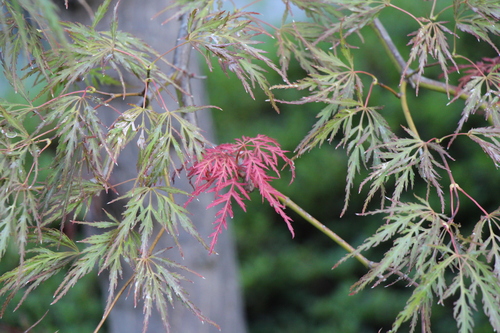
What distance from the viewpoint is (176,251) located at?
5.09 ft

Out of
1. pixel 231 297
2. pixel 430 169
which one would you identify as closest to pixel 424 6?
pixel 231 297

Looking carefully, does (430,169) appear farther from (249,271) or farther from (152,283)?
(249,271)

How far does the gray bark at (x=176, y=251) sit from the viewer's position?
149cm

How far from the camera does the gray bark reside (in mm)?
1489

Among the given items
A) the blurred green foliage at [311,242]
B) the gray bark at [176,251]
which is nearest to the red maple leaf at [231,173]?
the gray bark at [176,251]

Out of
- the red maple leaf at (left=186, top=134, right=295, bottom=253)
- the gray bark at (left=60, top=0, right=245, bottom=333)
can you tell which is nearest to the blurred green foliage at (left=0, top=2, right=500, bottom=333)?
the gray bark at (left=60, top=0, right=245, bottom=333)

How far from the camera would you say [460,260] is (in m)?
0.76

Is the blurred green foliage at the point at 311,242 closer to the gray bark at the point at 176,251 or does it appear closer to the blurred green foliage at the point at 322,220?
the blurred green foliage at the point at 322,220

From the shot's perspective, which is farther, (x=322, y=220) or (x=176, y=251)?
(x=322, y=220)

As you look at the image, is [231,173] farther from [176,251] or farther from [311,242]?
[311,242]

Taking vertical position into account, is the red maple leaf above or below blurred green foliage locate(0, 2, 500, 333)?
above

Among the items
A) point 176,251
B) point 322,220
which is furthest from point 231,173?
point 322,220

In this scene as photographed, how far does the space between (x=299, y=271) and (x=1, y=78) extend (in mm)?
2013

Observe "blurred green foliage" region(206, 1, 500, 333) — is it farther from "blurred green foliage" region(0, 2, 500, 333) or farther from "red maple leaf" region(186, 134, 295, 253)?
"red maple leaf" region(186, 134, 295, 253)
